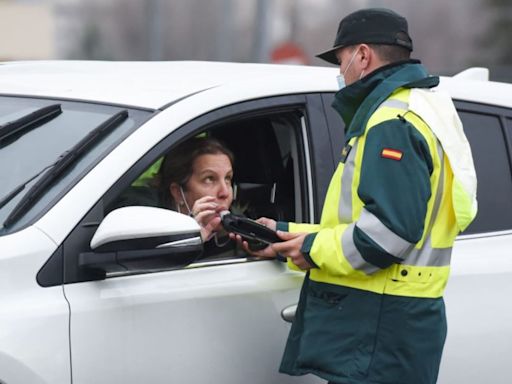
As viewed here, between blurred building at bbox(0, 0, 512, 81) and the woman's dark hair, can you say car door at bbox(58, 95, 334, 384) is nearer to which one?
the woman's dark hair

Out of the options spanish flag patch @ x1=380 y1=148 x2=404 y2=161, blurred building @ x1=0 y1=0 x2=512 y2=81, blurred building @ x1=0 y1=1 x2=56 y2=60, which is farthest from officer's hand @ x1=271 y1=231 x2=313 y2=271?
blurred building @ x1=0 y1=1 x2=56 y2=60

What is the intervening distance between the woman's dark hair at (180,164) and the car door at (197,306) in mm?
249

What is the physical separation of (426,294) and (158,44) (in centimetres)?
1952

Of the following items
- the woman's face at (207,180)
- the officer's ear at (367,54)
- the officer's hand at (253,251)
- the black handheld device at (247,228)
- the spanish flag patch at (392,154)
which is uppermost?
the officer's ear at (367,54)

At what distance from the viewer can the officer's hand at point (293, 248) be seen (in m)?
3.38

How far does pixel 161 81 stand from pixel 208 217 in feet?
1.60

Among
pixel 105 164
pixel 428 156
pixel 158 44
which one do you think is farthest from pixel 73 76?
pixel 158 44

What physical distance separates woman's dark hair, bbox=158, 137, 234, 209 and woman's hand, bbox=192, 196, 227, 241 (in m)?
0.26

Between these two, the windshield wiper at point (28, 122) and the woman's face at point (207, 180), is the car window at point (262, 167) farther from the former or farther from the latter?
the windshield wiper at point (28, 122)

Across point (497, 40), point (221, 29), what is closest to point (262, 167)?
point (221, 29)

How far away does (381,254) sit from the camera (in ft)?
10.6

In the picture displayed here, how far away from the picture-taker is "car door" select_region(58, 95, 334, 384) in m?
3.11

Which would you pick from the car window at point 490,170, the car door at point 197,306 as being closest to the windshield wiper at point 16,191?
the car door at point 197,306

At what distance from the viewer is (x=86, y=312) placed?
309cm
